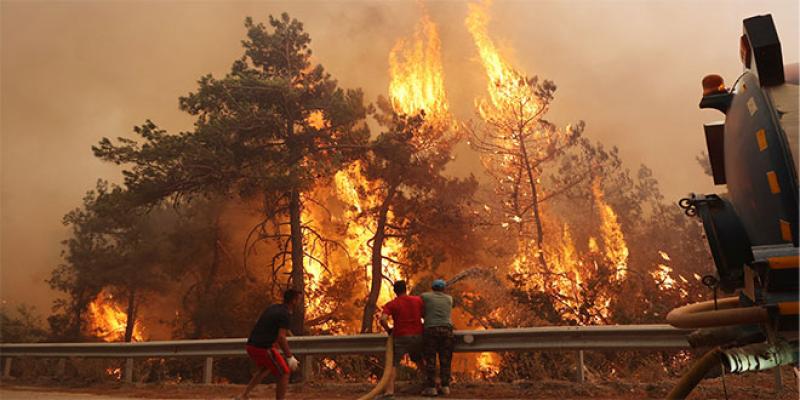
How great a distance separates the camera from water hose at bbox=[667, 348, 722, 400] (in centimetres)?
333

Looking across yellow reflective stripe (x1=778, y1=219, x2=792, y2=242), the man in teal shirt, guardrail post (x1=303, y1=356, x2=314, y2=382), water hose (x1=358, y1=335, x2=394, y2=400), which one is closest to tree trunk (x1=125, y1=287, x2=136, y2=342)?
guardrail post (x1=303, y1=356, x2=314, y2=382)

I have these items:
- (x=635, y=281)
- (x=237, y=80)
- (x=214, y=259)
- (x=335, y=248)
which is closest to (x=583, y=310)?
(x=635, y=281)

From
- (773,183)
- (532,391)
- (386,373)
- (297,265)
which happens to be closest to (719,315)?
(773,183)

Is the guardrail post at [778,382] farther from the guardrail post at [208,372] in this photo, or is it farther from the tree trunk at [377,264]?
the tree trunk at [377,264]

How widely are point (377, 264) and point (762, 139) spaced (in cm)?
1979

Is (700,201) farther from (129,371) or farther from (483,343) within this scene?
(129,371)

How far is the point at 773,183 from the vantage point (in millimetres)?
2900

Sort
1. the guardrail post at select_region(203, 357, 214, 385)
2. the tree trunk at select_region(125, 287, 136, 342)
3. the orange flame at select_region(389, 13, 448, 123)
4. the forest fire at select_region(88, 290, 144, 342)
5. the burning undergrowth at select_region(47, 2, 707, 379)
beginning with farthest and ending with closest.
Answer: the forest fire at select_region(88, 290, 144, 342), the tree trunk at select_region(125, 287, 136, 342), the orange flame at select_region(389, 13, 448, 123), the burning undergrowth at select_region(47, 2, 707, 379), the guardrail post at select_region(203, 357, 214, 385)

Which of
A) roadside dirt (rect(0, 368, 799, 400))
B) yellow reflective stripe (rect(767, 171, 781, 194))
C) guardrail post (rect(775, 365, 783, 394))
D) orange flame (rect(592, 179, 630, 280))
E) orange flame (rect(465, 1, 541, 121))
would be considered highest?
orange flame (rect(465, 1, 541, 121))

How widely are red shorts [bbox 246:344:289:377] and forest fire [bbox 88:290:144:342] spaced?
2947 cm

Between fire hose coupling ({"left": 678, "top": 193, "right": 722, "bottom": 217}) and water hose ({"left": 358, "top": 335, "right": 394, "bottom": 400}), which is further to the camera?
water hose ({"left": 358, "top": 335, "right": 394, "bottom": 400})

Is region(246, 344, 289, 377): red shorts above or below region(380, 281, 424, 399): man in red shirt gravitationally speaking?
below

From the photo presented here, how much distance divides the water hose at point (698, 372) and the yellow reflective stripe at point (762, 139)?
4.09 ft

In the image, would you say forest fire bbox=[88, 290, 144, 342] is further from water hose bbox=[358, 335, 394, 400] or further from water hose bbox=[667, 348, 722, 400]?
water hose bbox=[667, 348, 722, 400]
